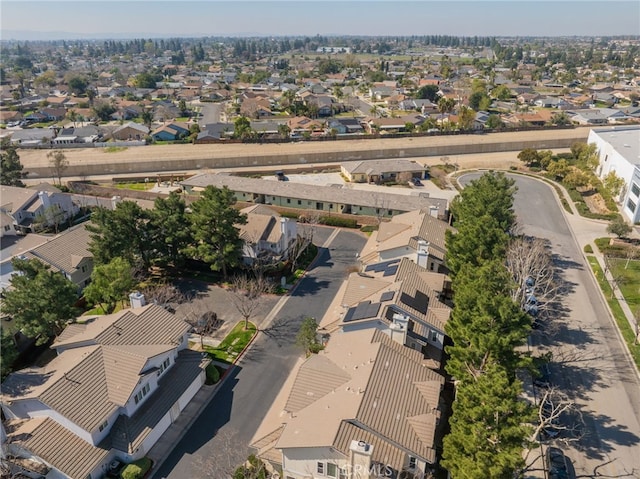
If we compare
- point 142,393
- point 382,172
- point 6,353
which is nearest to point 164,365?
point 142,393

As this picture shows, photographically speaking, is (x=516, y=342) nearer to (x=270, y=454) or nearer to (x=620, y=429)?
(x=620, y=429)

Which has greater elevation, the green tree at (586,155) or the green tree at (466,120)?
the green tree at (466,120)

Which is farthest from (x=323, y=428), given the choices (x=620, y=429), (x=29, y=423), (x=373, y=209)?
(x=373, y=209)

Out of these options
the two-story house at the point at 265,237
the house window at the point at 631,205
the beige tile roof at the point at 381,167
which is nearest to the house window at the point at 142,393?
the two-story house at the point at 265,237

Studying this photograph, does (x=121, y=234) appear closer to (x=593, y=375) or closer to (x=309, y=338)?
(x=309, y=338)

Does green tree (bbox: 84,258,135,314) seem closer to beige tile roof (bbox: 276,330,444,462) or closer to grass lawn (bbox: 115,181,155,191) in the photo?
beige tile roof (bbox: 276,330,444,462)

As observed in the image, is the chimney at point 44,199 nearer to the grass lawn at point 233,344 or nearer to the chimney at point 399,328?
the grass lawn at point 233,344

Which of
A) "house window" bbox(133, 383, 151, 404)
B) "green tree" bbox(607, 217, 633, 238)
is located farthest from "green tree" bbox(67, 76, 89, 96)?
"green tree" bbox(607, 217, 633, 238)
